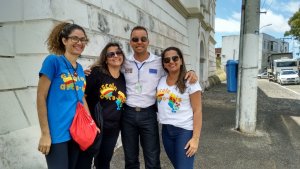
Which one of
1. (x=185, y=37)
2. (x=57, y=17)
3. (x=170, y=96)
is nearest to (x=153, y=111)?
(x=170, y=96)

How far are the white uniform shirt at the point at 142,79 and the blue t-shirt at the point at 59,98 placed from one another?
2.95 ft

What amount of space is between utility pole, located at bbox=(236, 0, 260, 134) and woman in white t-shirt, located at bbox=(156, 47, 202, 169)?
4453 mm

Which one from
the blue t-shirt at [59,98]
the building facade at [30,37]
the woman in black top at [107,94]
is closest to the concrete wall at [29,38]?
the building facade at [30,37]

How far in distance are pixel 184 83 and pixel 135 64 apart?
620 mm

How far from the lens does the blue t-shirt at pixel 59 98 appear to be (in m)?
2.31

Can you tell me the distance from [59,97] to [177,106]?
4.00 ft

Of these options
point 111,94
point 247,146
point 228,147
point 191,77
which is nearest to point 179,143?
point 191,77

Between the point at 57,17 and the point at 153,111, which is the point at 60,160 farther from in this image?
the point at 57,17

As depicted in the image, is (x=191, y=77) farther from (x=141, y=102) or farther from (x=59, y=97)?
(x=59, y=97)

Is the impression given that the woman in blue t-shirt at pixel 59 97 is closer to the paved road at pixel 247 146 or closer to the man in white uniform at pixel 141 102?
the man in white uniform at pixel 141 102

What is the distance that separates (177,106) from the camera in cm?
302

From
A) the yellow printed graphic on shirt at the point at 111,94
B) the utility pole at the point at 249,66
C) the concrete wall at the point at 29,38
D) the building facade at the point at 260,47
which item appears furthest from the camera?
the building facade at the point at 260,47

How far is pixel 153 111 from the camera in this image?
3254mm

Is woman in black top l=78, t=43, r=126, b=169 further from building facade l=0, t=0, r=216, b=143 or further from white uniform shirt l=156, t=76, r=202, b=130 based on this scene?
building facade l=0, t=0, r=216, b=143
